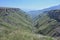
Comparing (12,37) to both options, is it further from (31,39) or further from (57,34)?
(57,34)

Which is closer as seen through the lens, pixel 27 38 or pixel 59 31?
pixel 27 38

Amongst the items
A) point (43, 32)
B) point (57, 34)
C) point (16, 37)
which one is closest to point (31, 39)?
point (16, 37)

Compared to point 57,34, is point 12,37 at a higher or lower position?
higher

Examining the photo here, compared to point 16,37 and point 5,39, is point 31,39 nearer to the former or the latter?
point 16,37

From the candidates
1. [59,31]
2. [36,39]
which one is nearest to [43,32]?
[59,31]

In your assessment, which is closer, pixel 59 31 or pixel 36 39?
pixel 36 39

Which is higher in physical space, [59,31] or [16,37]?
[16,37]

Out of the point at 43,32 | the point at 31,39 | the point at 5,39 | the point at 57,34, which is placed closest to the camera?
the point at 5,39

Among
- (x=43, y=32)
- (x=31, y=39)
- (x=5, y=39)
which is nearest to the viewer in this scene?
(x=5, y=39)

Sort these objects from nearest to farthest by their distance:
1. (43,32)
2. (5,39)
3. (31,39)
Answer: (5,39), (31,39), (43,32)
